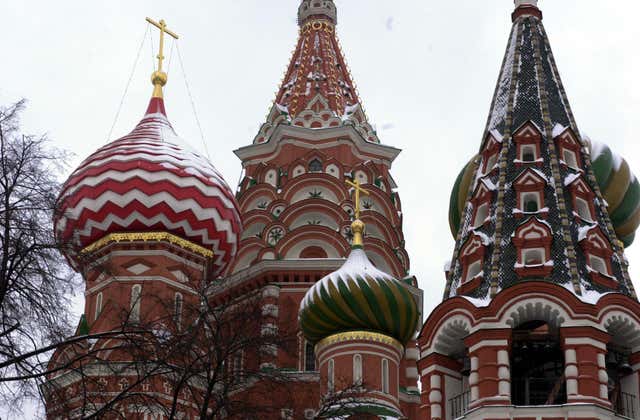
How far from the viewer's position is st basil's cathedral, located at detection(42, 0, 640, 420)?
14438 mm

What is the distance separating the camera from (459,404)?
17.5 m

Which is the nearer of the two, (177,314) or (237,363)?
(177,314)

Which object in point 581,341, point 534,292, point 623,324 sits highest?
point 534,292

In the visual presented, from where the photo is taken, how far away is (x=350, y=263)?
76.9ft

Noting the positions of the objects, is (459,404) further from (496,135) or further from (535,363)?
(496,135)

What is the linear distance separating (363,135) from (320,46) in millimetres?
3038

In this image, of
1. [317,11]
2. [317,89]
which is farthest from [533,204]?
[317,11]

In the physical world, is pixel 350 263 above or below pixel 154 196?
below

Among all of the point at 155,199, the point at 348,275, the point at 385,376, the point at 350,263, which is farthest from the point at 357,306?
the point at 155,199

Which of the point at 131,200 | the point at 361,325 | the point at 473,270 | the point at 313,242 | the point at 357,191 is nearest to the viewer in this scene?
the point at 473,270

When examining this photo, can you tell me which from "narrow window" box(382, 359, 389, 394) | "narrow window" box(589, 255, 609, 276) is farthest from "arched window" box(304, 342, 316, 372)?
"narrow window" box(589, 255, 609, 276)

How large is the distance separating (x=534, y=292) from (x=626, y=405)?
185 cm

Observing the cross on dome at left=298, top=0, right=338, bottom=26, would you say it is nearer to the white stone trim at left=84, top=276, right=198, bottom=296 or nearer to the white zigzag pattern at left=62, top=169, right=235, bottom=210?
the white zigzag pattern at left=62, top=169, right=235, bottom=210

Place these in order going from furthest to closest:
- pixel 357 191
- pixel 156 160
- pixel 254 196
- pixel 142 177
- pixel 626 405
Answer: pixel 254 196
pixel 357 191
pixel 156 160
pixel 142 177
pixel 626 405
